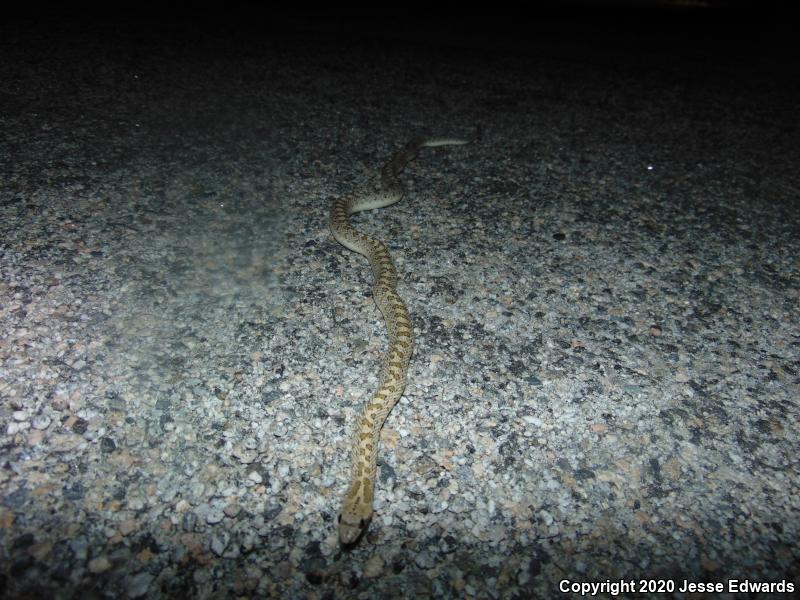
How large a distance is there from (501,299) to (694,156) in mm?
4540

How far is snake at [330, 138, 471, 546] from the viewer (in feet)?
9.11

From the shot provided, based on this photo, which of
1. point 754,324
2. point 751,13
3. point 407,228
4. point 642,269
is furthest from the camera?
point 751,13

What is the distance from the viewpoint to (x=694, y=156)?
277 inches

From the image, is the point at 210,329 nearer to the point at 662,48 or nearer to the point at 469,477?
the point at 469,477

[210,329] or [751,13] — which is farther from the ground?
[751,13]

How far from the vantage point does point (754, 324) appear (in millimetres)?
4270

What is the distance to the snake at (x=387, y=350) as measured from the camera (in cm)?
278

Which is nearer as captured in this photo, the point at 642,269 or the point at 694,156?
the point at 642,269

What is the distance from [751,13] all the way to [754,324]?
23482 mm

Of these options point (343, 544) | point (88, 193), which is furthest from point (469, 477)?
point (88, 193)

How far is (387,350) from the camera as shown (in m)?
3.82

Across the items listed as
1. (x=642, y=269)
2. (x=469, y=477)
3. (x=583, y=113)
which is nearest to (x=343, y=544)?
(x=469, y=477)

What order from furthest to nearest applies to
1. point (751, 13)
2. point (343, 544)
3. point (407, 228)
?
point (751, 13) → point (407, 228) → point (343, 544)

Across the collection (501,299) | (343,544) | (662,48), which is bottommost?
(343,544)
